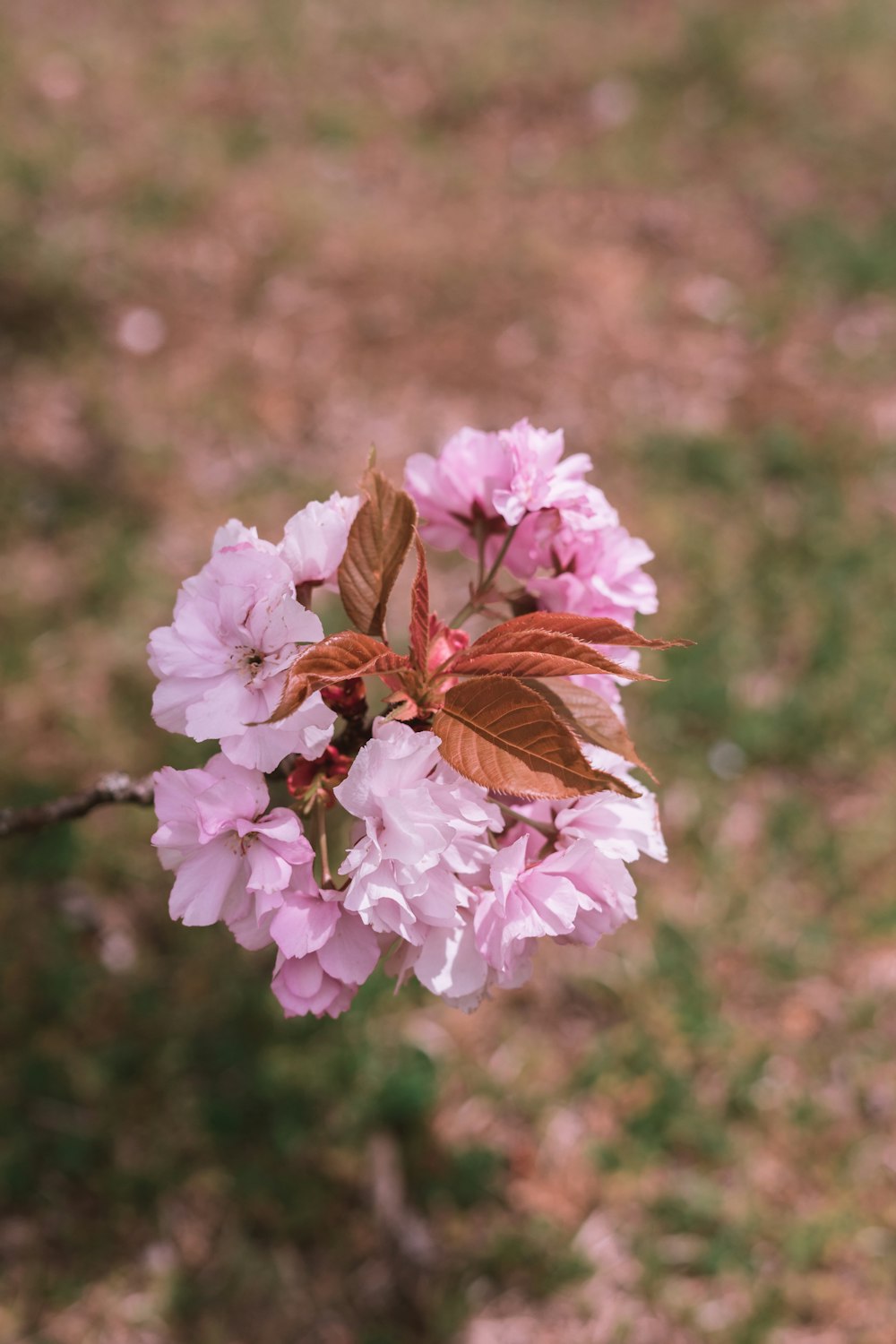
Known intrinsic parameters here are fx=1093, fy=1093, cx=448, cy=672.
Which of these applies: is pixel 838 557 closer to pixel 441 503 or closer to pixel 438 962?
pixel 441 503

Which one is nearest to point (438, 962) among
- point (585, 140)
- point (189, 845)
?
point (189, 845)

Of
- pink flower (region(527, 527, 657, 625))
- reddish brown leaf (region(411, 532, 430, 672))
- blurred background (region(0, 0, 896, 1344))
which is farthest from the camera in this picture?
blurred background (region(0, 0, 896, 1344))

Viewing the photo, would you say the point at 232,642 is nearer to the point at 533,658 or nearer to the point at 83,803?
the point at 533,658

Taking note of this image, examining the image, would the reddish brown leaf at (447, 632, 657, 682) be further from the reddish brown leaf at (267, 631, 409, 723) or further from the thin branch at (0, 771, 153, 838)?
the thin branch at (0, 771, 153, 838)

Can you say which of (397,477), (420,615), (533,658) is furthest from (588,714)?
(397,477)

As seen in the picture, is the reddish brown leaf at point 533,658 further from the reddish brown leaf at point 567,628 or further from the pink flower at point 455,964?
the pink flower at point 455,964

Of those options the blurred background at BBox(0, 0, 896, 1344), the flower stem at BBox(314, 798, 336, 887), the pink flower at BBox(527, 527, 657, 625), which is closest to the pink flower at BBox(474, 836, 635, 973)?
the flower stem at BBox(314, 798, 336, 887)
